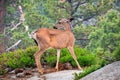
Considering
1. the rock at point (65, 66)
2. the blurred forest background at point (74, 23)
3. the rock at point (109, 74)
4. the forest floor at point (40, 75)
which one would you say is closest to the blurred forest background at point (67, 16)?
the blurred forest background at point (74, 23)

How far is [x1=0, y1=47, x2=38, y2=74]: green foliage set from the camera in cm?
1012

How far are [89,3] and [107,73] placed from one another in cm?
3050

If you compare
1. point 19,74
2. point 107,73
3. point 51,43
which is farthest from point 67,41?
point 107,73

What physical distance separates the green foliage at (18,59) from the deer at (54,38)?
2.44 feet

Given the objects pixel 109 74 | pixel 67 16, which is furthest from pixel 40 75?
pixel 67 16

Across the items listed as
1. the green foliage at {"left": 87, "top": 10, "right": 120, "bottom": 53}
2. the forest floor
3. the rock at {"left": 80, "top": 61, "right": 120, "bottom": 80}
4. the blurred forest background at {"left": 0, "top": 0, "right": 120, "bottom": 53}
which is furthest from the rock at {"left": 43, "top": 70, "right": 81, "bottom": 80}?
the green foliage at {"left": 87, "top": 10, "right": 120, "bottom": 53}

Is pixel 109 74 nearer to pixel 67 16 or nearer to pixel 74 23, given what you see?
pixel 67 16

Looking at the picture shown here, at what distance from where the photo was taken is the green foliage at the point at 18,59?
10.1 meters

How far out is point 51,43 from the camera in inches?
381

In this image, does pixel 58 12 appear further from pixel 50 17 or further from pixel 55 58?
pixel 55 58

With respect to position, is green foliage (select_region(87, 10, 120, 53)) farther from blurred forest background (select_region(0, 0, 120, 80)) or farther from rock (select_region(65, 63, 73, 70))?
rock (select_region(65, 63, 73, 70))

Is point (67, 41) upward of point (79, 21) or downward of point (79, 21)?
upward

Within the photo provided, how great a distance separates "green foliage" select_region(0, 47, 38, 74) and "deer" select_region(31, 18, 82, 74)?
74 cm

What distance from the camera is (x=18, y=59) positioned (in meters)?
10.4
